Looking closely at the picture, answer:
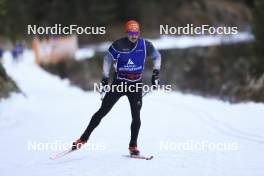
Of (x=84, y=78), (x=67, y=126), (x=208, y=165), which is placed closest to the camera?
(x=208, y=165)

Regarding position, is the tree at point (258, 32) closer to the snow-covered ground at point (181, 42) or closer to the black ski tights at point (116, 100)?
the snow-covered ground at point (181, 42)

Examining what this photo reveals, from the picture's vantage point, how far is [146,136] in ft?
36.5

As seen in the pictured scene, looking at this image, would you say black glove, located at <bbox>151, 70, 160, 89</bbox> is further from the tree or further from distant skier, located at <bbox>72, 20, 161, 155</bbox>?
the tree

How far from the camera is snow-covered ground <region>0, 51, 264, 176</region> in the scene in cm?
789

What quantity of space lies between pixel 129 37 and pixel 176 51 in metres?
33.3

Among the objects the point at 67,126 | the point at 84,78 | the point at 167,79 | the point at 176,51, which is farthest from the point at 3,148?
the point at 176,51

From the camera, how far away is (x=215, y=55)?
136 feet

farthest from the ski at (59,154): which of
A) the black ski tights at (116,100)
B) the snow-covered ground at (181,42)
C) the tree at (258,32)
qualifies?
the snow-covered ground at (181,42)

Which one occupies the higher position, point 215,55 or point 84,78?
point 215,55

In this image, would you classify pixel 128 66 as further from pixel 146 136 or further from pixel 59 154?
pixel 146 136

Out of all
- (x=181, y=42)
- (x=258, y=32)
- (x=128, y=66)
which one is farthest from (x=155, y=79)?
(x=181, y=42)

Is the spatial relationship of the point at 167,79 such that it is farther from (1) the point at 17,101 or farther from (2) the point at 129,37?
(2) the point at 129,37

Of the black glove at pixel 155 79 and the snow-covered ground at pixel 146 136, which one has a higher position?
the black glove at pixel 155 79

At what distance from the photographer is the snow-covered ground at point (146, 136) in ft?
25.9
